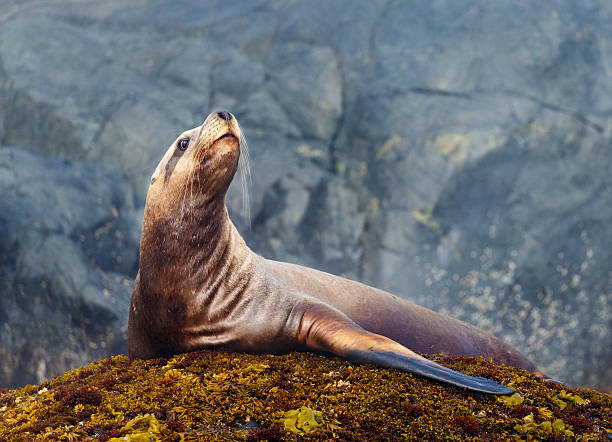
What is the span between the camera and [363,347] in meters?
3.77

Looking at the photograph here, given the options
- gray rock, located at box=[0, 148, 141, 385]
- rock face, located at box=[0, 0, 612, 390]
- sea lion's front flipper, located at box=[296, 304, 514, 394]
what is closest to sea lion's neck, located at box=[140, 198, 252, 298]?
sea lion's front flipper, located at box=[296, 304, 514, 394]

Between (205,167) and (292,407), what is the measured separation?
1938 millimetres

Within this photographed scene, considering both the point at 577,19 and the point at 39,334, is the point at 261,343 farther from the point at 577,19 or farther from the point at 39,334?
the point at 577,19

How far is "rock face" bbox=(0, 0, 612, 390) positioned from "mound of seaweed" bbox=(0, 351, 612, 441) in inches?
232

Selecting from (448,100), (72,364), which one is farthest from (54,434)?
(448,100)

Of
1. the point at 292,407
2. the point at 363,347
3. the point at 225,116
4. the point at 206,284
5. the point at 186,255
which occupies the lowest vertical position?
the point at 292,407

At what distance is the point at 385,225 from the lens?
34.3ft

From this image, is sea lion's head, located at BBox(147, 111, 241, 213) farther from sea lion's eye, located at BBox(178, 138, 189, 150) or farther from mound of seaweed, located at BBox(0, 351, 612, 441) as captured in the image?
mound of seaweed, located at BBox(0, 351, 612, 441)

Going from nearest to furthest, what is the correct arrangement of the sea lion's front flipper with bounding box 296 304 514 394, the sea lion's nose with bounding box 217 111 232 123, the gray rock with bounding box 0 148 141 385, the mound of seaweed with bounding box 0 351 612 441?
the mound of seaweed with bounding box 0 351 612 441
the sea lion's front flipper with bounding box 296 304 514 394
the sea lion's nose with bounding box 217 111 232 123
the gray rock with bounding box 0 148 141 385

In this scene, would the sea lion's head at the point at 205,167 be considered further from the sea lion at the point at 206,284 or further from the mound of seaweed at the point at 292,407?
the mound of seaweed at the point at 292,407

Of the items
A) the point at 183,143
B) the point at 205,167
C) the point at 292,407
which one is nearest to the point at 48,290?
the point at 183,143

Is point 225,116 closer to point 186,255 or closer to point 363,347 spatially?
point 186,255

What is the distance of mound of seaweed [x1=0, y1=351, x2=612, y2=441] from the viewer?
113 inches

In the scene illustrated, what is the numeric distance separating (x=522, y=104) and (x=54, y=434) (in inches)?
386
